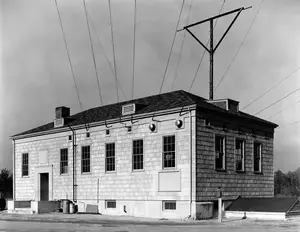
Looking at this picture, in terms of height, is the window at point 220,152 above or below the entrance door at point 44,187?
above

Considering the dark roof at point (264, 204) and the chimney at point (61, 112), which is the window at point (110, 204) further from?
the chimney at point (61, 112)

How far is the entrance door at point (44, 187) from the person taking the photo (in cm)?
3841

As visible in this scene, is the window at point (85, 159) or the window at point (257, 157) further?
the window at point (85, 159)

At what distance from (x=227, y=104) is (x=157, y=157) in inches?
220

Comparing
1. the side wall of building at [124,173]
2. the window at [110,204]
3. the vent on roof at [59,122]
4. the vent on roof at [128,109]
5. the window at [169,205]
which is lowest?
the window at [110,204]

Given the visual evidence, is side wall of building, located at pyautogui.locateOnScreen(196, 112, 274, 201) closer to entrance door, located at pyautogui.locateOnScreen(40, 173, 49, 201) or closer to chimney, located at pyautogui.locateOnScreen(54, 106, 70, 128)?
chimney, located at pyautogui.locateOnScreen(54, 106, 70, 128)

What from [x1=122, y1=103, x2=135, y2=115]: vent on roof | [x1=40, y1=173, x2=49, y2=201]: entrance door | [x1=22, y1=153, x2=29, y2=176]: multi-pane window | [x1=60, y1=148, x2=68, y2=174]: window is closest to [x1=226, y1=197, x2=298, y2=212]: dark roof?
[x1=122, y1=103, x2=135, y2=115]: vent on roof

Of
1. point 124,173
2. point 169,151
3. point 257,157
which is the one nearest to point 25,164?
point 124,173

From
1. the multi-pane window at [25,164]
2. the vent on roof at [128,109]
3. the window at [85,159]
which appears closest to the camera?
the vent on roof at [128,109]

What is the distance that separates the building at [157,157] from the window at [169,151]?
0.19 feet

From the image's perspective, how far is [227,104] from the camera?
101ft

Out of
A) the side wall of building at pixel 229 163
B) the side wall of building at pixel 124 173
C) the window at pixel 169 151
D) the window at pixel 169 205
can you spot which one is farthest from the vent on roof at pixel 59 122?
the side wall of building at pixel 229 163

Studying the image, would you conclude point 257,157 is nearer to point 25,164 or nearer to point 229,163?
point 229,163

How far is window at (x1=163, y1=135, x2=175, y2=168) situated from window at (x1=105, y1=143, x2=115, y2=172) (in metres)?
4.78
